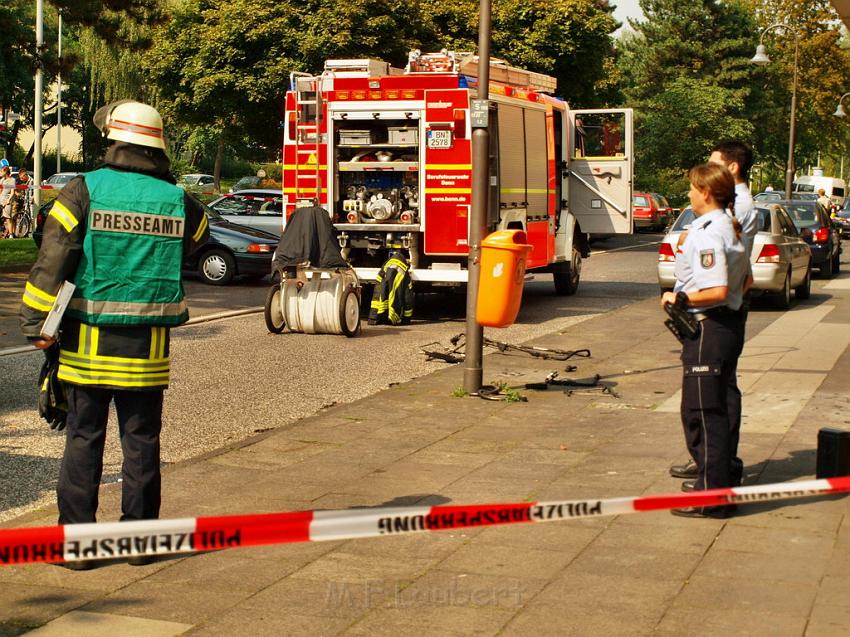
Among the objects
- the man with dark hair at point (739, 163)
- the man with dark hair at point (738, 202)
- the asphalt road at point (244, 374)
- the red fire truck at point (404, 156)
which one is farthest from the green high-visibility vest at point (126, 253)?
the red fire truck at point (404, 156)

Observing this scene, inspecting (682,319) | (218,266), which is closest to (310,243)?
(218,266)

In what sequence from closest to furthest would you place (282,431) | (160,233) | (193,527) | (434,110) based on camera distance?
(193,527) < (160,233) < (282,431) < (434,110)

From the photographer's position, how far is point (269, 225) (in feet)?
74.8

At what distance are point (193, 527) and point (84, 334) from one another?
199 centimetres

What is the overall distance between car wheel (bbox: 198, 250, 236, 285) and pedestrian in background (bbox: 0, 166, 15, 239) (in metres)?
10.9

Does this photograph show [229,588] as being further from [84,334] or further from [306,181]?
[306,181]

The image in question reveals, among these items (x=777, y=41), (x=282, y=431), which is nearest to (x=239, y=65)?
(x=282, y=431)

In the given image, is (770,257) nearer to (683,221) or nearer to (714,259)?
(683,221)

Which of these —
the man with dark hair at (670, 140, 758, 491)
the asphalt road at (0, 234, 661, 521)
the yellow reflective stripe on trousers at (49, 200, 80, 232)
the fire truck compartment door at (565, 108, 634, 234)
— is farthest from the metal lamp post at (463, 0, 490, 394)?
the fire truck compartment door at (565, 108, 634, 234)

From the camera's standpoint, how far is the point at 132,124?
5.37 meters

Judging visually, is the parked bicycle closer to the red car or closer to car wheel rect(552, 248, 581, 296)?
car wheel rect(552, 248, 581, 296)

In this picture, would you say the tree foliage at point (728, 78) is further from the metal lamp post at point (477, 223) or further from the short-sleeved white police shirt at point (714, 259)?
the short-sleeved white police shirt at point (714, 259)

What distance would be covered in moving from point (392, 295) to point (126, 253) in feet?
33.4

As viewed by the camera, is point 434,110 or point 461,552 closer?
point 461,552
